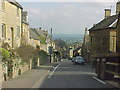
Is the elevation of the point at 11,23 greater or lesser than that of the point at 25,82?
greater

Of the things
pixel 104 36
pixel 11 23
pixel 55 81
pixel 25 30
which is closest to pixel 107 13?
pixel 104 36

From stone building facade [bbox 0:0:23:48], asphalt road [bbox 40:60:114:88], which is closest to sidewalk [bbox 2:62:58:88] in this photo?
asphalt road [bbox 40:60:114:88]

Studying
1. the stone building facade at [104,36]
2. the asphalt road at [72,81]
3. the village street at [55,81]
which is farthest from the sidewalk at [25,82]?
the stone building facade at [104,36]

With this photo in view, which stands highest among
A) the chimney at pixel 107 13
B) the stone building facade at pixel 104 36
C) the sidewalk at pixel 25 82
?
the chimney at pixel 107 13

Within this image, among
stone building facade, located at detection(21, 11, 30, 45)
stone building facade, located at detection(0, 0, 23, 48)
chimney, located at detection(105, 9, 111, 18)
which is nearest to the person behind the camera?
stone building facade, located at detection(0, 0, 23, 48)

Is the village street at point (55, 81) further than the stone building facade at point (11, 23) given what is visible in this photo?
No

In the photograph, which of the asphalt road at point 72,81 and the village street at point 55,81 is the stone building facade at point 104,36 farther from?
the village street at point 55,81

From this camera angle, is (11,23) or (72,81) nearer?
(72,81)

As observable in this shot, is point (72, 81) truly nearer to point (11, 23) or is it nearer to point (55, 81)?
point (55, 81)

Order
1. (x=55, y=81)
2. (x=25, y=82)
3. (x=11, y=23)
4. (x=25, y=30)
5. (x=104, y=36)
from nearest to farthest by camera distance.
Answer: (x=25, y=82) < (x=55, y=81) < (x=11, y=23) < (x=104, y=36) < (x=25, y=30)

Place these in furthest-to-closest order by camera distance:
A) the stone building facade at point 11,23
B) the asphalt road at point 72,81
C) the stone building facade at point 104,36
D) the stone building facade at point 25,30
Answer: the stone building facade at point 104,36
the stone building facade at point 25,30
the stone building facade at point 11,23
the asphalt road at point 72,81

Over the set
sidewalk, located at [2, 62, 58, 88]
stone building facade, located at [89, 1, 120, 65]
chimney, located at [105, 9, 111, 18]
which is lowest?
sidewalk, located at [2, 62, 58, 88]

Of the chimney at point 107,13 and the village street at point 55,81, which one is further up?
the chimney at point 107,13

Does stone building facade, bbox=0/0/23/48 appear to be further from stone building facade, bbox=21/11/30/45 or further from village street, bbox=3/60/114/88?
village street, bbox=3/60/114/88
